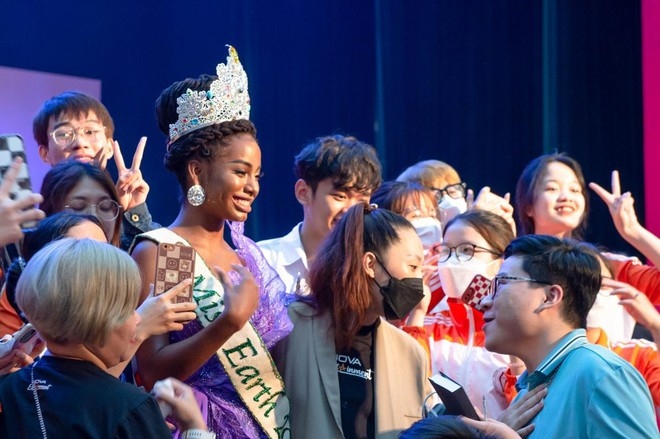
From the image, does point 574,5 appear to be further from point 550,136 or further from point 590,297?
point 590,297

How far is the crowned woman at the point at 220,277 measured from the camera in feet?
7.95

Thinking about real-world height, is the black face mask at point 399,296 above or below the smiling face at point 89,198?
below

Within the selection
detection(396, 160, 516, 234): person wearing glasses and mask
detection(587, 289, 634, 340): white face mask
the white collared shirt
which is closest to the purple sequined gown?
the white collared shirt

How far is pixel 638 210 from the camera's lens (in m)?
5.70

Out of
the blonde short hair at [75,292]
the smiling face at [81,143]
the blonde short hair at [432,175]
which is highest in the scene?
the smiling face at [81,143]

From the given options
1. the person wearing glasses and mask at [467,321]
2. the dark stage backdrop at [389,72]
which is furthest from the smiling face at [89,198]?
the dark stage backdrop at [389,72]

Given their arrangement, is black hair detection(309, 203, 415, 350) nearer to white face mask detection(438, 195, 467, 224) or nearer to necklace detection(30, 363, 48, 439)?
necklace detection(30, 363, 48, 439)

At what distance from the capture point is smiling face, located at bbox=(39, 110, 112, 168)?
3.54 m

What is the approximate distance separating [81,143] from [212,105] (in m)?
0.99

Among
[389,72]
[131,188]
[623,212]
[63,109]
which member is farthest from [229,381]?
[389,72]

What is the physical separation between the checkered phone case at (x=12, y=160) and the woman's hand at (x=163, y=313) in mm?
376

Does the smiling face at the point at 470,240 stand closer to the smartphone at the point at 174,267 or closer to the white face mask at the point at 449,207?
the white face mask at the point at 449,207

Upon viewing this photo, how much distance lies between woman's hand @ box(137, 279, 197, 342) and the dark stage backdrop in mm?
3448

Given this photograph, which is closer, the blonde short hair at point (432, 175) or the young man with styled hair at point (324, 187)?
the young man with styled hair at point (324, 187)
